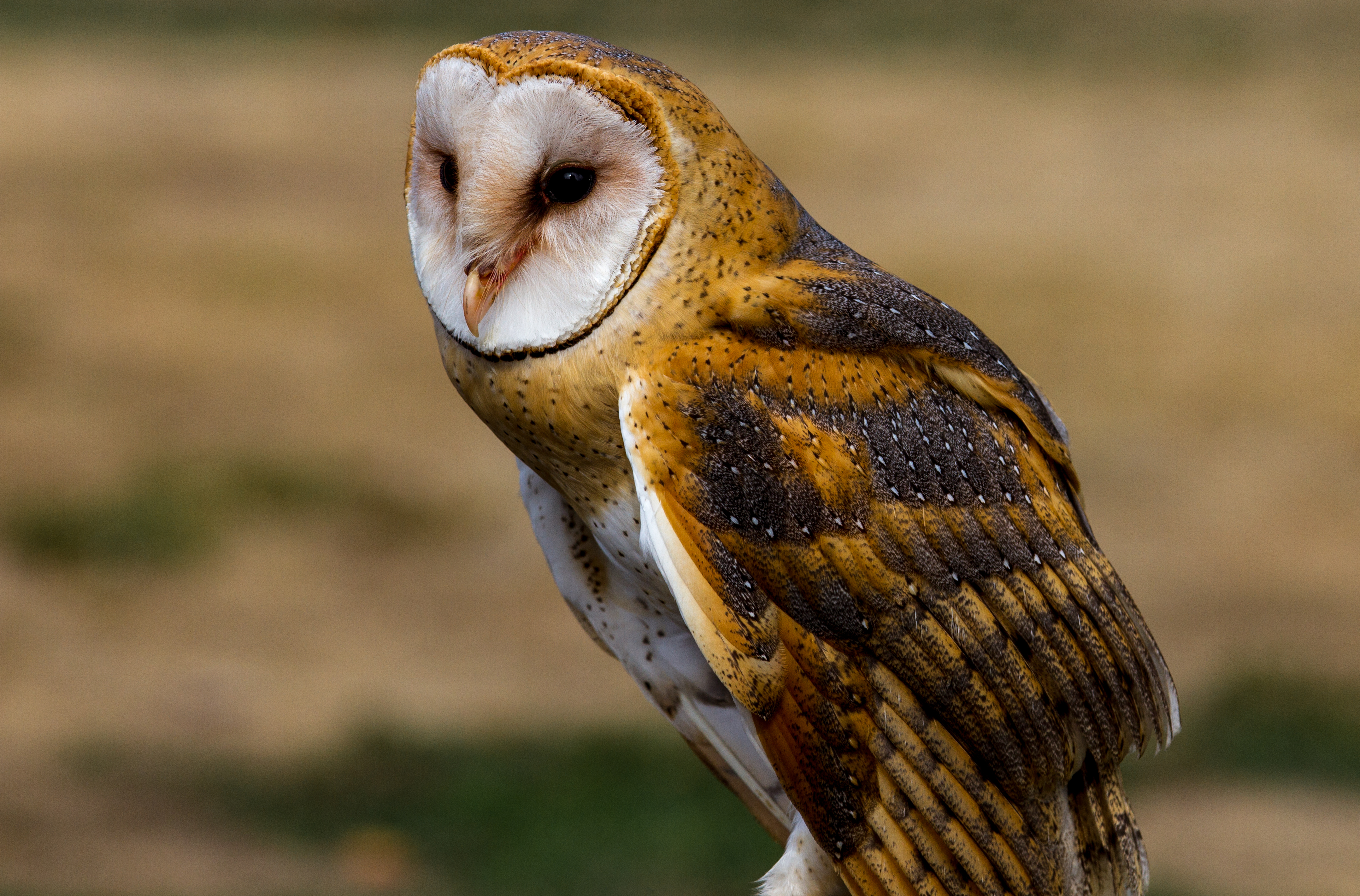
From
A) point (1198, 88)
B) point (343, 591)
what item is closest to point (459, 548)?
point (343, 591)

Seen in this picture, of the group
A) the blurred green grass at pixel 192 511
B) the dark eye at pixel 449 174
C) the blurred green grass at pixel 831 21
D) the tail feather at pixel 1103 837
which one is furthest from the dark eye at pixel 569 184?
the blurred green grass at pixel 831 21

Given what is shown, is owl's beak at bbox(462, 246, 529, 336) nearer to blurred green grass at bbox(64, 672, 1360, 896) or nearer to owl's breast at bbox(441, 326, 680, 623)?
owl's breast at bbox(441, 326, 680, 623)

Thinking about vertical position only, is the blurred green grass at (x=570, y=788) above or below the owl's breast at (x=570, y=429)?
above

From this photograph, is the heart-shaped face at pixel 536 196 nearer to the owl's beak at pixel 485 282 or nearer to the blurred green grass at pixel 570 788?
the owl's beak at pixel 485 282

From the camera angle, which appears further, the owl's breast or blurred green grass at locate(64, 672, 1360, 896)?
blurred green grass at locate(64, 672, 1360, 896)

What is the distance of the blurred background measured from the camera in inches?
230

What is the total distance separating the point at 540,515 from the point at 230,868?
3331 mm

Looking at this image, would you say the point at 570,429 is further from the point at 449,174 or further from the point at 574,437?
the point at 449,174

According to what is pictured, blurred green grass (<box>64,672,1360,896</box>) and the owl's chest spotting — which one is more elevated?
blurred green grass (<box>64,672,1360,896</box>)

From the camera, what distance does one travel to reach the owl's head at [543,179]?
2.01 metres

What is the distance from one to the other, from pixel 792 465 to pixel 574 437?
31 cm

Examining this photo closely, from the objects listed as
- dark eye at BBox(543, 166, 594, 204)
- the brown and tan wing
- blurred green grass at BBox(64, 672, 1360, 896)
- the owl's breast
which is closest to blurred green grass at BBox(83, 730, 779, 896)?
blurred green grass at BBox(64, 672, 1360, 896)

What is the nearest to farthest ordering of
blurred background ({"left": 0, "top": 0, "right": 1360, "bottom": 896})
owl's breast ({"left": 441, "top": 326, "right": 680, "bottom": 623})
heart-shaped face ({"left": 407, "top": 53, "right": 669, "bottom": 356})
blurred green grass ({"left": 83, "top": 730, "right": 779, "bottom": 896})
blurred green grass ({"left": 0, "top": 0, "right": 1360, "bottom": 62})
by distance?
heart-shaped face ({"left": 407, "top": 53, "right": 669, "bottom": 356}) < owl's breast ({"left": 441, "top": 326, "right": 680, "bottom": 623}) < blurred green grass ({"left": 83, "top": 730, "right": 779, "bottom": 896}) < blurred background ({"left": 0, "top": 0, "right": 1360, "bottom": 896}) < blurred green grass ({"left": 0, "top": 0, "right": 1360, "bottom": 62})

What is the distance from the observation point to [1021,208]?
11.5 meters
